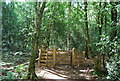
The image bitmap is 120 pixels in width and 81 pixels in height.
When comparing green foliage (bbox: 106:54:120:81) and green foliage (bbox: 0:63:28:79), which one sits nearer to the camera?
green foliage (bbox: 0:63:28:79)

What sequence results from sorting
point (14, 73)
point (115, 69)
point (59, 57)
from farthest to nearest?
point (59, 57)
point (115, 69)
point (14, 73)

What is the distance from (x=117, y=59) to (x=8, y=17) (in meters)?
12.2

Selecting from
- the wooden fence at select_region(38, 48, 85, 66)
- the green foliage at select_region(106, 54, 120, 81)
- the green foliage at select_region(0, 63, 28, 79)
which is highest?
the green foliage at select_region(0, 63, 28, 79)

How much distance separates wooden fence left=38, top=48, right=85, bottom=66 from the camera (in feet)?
26.5

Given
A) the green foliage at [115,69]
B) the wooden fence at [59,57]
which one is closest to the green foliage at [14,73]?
the green foliage at [115,69]

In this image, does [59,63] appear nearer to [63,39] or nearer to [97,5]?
[97,5]

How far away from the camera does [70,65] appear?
28.6 feet

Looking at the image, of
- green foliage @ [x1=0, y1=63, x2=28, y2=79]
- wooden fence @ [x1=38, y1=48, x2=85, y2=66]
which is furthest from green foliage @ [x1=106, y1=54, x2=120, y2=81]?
wooden fence @ [x1=38, y1=48, x2=85, y2=66]

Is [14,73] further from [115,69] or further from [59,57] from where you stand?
[59,57]

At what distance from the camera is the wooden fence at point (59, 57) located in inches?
318

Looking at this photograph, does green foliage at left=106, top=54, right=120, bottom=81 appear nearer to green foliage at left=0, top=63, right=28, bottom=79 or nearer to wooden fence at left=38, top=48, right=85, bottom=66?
green foliage at left=0, top=63, right=28, bottom=79

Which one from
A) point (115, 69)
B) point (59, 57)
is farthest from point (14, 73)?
point (59, 57)

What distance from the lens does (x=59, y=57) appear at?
845 centimetres

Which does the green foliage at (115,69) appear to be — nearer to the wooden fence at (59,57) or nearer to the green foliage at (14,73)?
the green foliage at (14,73)
